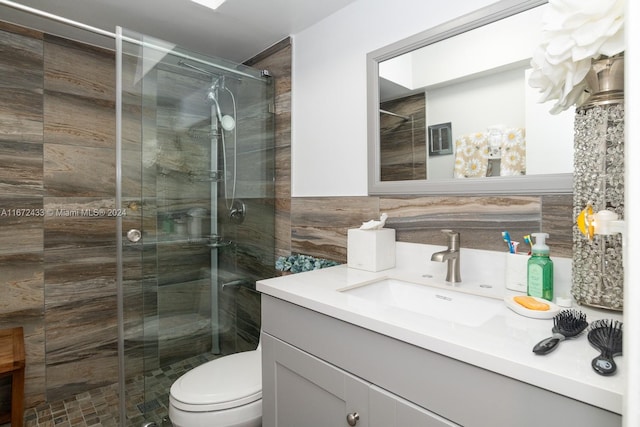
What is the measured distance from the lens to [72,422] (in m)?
1.89

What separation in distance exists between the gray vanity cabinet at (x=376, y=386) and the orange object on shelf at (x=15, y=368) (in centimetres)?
132

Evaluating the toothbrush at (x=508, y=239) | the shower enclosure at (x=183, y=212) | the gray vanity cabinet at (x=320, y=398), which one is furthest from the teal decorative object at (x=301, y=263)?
the toothbrush at (x=508, y=239)

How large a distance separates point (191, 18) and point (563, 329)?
2057 mm

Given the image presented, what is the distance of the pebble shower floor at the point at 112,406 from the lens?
165 cm

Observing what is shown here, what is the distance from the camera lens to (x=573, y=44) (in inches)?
29.8

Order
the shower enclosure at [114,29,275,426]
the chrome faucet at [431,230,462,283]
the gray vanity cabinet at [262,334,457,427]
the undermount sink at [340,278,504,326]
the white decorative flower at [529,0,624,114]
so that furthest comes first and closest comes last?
the shower enclosure at [114,29,275,426] → the chrome faucet at [431,230,462,283] → the undermount sink at [340,278,504,326] → the gray vanity cabinet at [262,334,457,427] → the white decorative flower at [529,0,624,114]

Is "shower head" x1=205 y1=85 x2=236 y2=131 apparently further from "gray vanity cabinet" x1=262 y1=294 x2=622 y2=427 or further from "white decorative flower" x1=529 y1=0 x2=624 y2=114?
"white decorative flower" x1=529 y1=0 x2=624 y2=114

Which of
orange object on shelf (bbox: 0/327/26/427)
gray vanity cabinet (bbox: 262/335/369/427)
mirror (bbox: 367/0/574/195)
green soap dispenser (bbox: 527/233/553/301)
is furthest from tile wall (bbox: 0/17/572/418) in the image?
green soap dispenser (bbox: 527/233/553/301)

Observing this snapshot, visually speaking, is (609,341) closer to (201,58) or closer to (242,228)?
(242,228)

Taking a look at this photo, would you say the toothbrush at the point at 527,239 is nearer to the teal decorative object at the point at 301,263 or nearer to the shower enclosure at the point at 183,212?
the teal decorative object at the point at 301,263

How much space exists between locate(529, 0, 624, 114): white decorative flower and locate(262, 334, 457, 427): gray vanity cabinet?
853 mm

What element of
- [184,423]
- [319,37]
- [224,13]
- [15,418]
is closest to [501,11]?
[319,37]

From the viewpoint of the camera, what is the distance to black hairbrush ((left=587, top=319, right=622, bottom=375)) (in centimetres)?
58

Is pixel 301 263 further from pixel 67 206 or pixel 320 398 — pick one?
pixel 67 206
